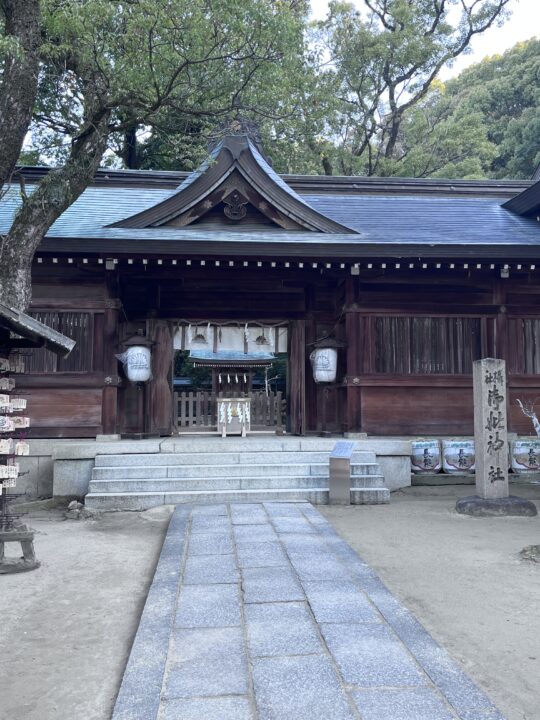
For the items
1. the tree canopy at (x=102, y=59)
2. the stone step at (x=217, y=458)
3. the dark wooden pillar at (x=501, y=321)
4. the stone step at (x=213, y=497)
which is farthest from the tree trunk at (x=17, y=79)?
the dark wooden pillar at (x=501, y=321)

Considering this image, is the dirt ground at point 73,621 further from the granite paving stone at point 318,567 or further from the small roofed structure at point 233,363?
the small roofed structure at point 233,363

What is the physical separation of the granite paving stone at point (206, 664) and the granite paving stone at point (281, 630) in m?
0.11

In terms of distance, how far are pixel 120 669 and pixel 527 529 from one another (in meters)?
4.90

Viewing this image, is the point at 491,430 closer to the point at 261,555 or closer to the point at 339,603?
the point at 261,555

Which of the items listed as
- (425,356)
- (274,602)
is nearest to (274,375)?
(425,356)

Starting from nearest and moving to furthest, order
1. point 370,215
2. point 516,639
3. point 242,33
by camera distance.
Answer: point 516,639
point 242,33
point 370,215

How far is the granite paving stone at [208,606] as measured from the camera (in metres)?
3.41

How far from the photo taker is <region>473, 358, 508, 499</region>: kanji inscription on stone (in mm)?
6910

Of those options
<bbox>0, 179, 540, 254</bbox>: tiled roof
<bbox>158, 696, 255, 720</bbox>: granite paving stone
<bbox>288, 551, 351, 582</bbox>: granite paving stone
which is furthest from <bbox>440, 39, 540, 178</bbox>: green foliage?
<bbox>158, 696, 255, 720</bbox>: granite paving stone

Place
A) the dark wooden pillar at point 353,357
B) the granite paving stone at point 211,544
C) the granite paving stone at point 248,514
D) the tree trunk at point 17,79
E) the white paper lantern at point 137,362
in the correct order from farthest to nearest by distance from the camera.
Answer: the dark wooden pillar at point 353,357, the white paper lantern at point 137,362, the tree trunk at point 17,79, the granite paving stone at point 248,514, the granite paving stone at point 211,544

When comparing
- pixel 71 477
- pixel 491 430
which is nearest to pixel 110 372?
pixel 71 477

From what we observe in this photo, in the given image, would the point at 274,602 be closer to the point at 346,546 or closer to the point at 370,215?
the point at 346,546

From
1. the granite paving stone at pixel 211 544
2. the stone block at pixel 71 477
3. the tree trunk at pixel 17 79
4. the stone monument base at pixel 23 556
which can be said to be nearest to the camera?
the stone monument base at pixel 23 556

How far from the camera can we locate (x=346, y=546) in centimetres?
514
